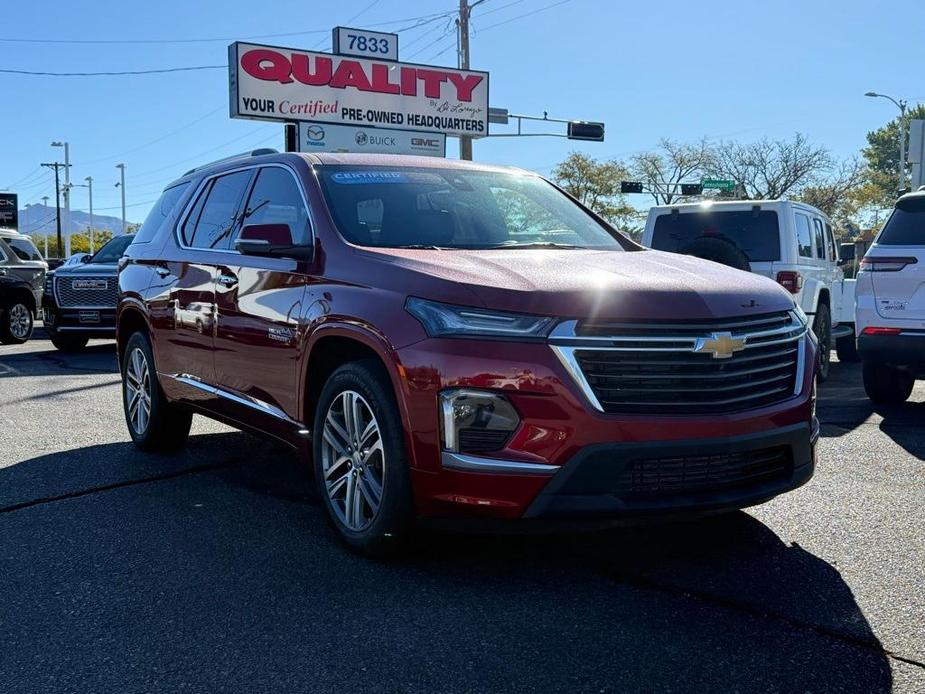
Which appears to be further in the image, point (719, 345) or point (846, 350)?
point (846, 350)

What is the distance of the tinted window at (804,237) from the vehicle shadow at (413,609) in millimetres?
6137

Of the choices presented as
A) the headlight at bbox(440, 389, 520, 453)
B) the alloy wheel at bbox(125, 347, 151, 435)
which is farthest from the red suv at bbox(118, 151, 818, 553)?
the alloy wheel at bbox(125, 347, 151, 435)

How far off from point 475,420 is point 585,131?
3482 centimetres

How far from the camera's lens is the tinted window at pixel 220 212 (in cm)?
567

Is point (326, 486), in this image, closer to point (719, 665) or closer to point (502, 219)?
point (502, 219)

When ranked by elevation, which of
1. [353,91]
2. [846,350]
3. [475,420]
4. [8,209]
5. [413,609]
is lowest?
[413,609]

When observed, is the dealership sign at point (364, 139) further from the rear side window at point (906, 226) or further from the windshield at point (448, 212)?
the windshield at point (448, 212)

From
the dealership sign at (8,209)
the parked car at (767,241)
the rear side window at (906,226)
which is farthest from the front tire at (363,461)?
the dealership sign at (8,209)

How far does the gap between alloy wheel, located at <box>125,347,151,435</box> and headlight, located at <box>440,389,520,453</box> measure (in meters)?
3.46

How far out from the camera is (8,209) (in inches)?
2308

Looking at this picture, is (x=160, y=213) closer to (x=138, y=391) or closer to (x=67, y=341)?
(x=138, y=391)

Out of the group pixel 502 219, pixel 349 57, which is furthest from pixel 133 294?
pixel 349 57

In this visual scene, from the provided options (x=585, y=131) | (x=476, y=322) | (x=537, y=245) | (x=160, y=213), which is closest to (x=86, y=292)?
(x=160, y=213)

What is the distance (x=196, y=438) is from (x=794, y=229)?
6.22 metres
